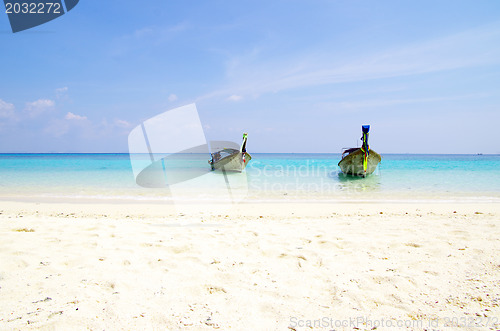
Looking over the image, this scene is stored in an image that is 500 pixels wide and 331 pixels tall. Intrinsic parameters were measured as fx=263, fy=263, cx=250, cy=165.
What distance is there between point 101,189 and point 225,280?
40.8 ft

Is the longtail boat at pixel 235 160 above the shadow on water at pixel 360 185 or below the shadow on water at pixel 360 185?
above

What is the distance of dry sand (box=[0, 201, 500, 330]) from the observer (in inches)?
92.6

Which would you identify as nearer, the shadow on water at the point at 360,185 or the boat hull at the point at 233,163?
the shadow on water at the point at 360,185

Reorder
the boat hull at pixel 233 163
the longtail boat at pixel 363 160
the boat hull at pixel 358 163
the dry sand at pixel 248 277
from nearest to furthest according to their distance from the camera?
the dry sand at pixel 248 277, the longtail boat at pixel 363 160, the boat hull at pixel 358 163, the boat hull at pixel 233 163

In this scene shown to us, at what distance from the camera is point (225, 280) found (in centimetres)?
314

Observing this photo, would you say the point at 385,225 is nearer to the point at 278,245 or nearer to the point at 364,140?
the point at 278,245

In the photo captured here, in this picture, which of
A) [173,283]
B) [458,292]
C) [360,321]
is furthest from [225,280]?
[458,292]

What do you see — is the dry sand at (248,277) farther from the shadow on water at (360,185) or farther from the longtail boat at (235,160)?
the longtail boat at (235,160)

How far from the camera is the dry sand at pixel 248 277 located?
2.35 metres
